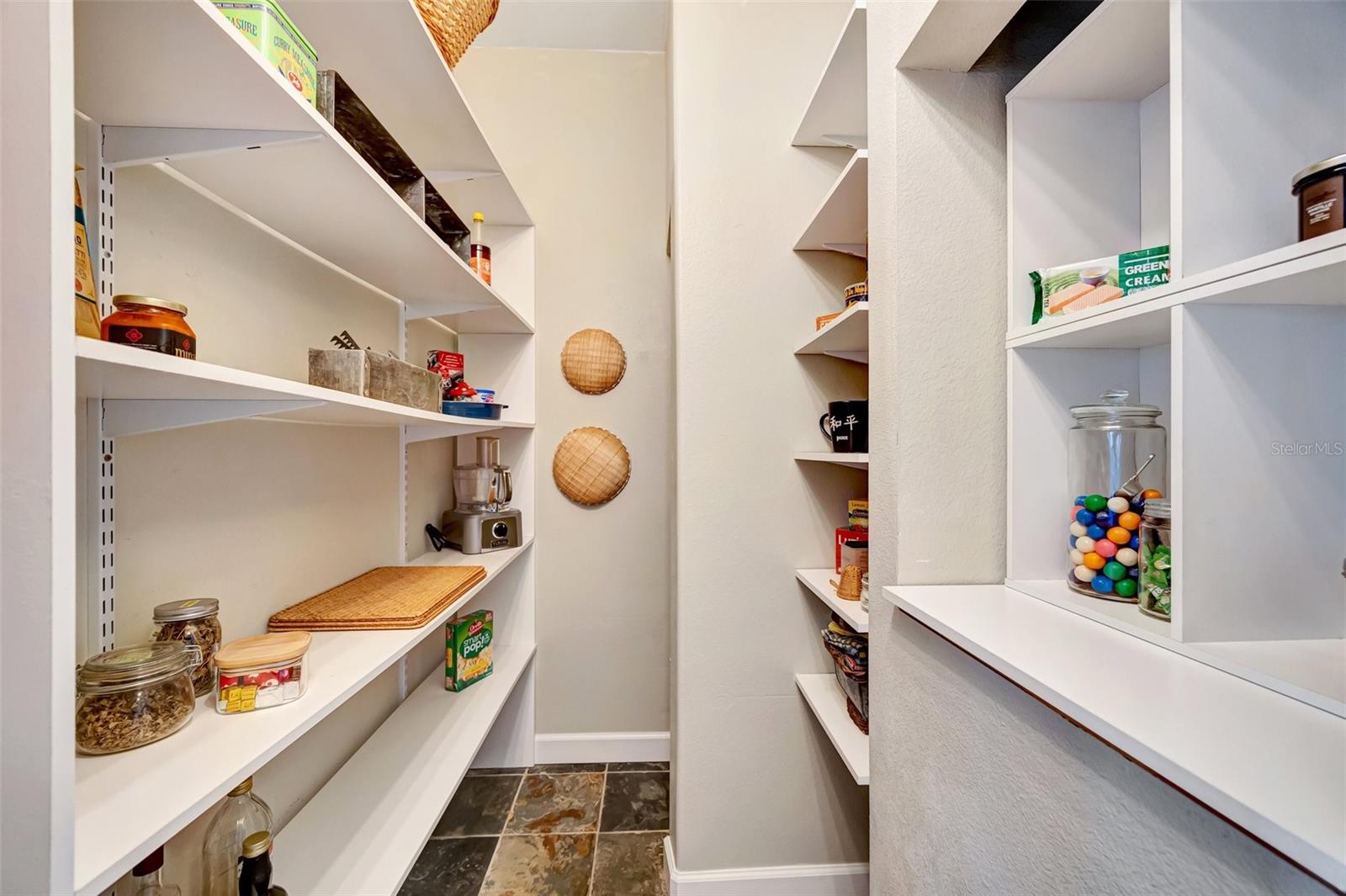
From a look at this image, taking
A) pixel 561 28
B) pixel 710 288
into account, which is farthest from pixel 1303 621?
pixel 561 28

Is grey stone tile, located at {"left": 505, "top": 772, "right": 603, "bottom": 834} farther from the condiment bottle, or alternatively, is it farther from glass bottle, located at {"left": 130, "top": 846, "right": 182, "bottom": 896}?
the condiment bottle

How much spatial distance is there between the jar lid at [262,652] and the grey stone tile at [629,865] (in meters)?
1.25

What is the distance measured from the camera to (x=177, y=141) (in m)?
0.78

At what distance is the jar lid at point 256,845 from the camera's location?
2.79ft

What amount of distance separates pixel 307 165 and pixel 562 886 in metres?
1.90

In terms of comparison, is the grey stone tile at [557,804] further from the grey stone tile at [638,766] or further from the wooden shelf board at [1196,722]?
the wooden shelf board at [1196,722]

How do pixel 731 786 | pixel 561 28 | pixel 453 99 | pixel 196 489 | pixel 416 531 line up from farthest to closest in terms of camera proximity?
1. pixel 561 28
2. pixel 416 531
3. pixel 731 786
4. pixel 453 99
5. pixel 196 489

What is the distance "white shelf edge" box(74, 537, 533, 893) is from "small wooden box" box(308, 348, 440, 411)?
1.68 feet

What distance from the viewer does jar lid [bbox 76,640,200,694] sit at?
0.65 metres

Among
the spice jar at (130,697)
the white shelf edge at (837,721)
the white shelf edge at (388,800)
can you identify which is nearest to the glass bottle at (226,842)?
the white shelf edge at (388,800)

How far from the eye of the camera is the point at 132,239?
82 centimetres

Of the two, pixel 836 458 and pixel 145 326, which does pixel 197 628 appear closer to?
pixel 145 326

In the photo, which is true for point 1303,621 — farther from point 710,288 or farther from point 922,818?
point 710,288

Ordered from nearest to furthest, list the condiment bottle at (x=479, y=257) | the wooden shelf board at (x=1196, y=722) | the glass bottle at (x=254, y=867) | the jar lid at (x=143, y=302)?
the wooden shelf board at (x=1196, y=722), the jar lid at (x=143, y=302), the glass bottle at (x=254, y=867), the condiment bottle at (x=479, y=257)
